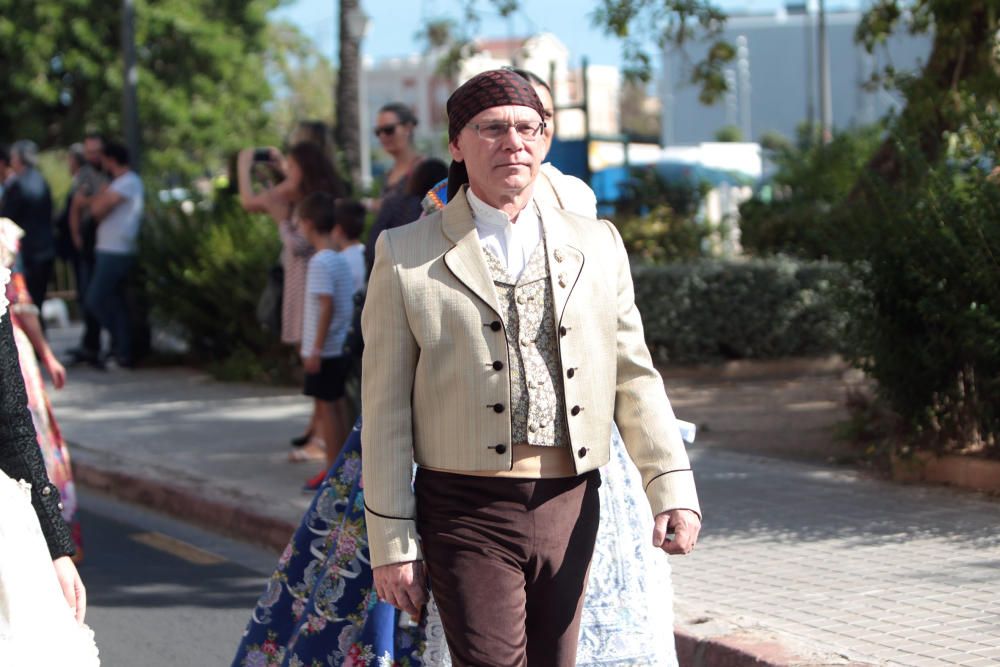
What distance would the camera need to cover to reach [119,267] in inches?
543

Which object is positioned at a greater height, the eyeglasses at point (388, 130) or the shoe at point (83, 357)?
the eyeglasses at point (388, 130)

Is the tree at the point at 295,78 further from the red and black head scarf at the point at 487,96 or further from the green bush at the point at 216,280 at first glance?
the red and black head scarf at the point at 487,96

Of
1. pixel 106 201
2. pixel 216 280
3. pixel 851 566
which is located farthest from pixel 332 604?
pixel 106 201

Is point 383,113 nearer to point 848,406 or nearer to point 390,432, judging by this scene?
point 848,406

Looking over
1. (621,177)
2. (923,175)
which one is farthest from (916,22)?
(621,177)

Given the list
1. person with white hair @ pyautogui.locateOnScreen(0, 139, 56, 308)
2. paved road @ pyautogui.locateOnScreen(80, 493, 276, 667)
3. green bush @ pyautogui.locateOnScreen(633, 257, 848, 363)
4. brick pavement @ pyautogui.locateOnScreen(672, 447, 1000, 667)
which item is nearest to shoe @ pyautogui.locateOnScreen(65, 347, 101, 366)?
person with white hair @ pyautogui.locateOnScreen(0, 139, 56, 308)

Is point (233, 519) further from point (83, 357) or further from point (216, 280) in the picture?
point (83, 357)

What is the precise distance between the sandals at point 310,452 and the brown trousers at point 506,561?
5.70m

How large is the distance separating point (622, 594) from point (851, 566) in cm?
233

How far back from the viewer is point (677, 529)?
3260 mm

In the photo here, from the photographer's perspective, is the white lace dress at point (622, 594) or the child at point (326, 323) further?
the child at point (326, 323)

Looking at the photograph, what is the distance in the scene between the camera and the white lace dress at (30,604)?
8.74 feet

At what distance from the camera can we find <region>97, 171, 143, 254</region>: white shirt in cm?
→ 1355

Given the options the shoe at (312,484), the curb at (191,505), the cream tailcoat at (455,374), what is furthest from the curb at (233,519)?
the cream tailcoat at (455,374)
